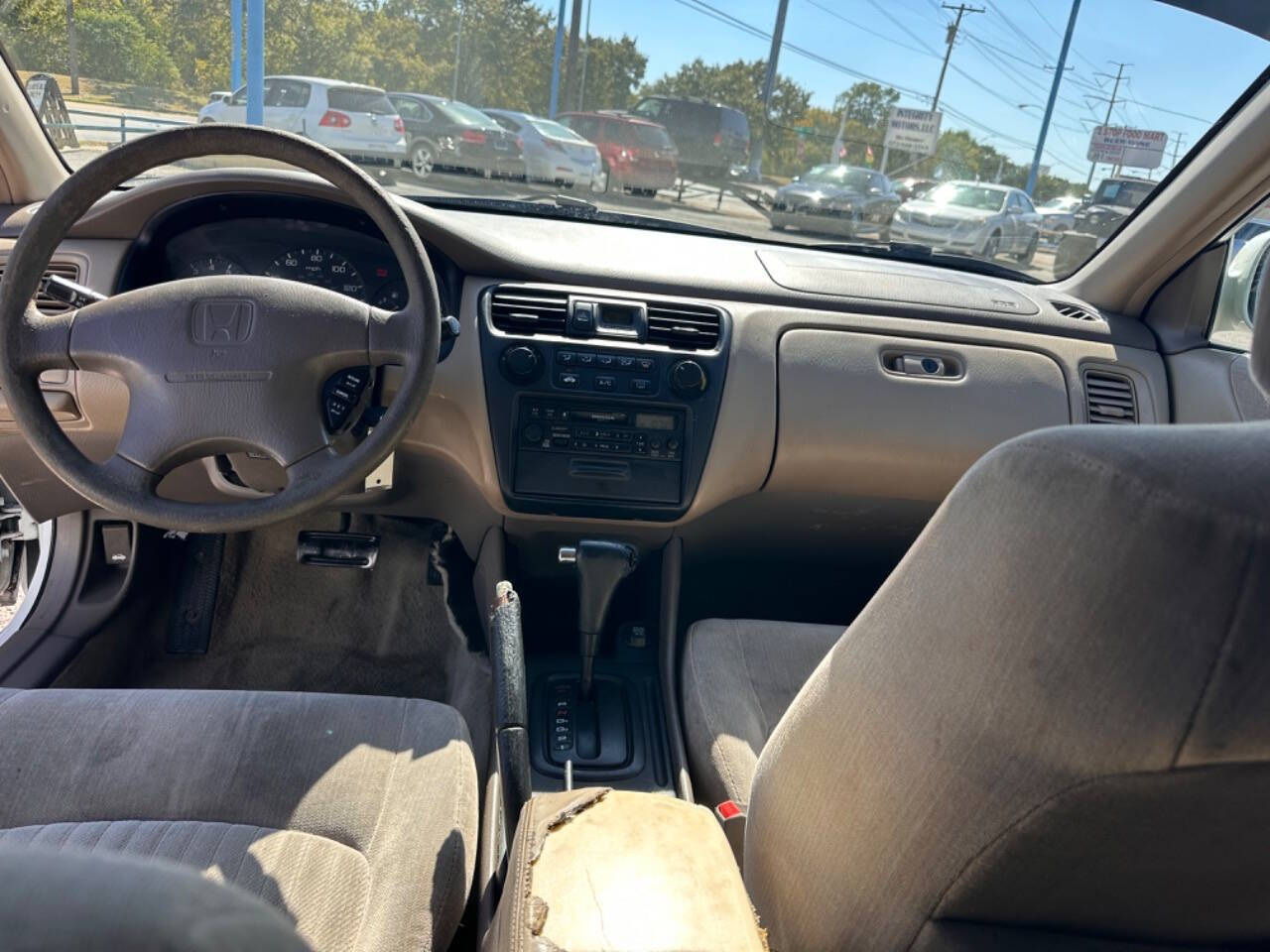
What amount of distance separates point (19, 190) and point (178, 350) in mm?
956

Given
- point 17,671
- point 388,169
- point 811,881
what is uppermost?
point 388,169

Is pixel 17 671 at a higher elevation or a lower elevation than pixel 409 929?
lower

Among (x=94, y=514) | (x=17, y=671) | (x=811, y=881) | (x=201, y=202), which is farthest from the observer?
(x=94, y=514)

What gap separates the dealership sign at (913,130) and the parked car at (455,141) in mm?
959

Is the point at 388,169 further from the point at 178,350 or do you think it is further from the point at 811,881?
the point at 811,881

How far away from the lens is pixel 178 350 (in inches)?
62.0

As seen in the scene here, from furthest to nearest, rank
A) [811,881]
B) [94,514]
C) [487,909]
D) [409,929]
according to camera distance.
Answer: [94,514]
[487,909]
[409,929]
[811,881]

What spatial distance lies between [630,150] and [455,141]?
0.43m

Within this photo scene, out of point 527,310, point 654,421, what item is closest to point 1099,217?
point 654,421

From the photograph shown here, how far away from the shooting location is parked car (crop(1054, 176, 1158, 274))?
2.40 metres

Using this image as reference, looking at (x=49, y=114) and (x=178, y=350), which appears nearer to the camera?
(x=178, y=350)

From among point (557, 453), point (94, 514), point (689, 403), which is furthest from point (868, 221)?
point (94, 514)

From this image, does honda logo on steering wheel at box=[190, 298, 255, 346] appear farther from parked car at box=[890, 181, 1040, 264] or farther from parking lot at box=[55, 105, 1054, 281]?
parked car at box=[890, 181, 1040, 264]

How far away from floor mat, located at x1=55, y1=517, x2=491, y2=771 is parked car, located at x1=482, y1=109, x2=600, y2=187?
37.6 inches
